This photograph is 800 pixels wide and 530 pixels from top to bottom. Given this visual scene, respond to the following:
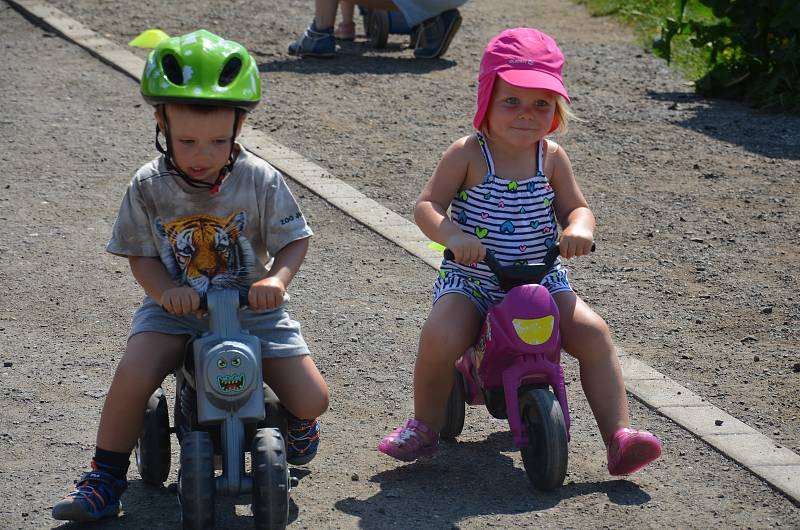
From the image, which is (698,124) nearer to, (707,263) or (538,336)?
(707,263)

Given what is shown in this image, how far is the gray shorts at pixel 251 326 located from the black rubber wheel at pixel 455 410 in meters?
0.64

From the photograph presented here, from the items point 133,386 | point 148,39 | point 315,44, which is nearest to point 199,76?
point 133,386

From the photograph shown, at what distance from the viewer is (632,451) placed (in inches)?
153

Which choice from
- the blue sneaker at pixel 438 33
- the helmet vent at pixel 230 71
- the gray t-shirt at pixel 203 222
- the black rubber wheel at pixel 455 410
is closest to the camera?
the helmet vent at pixel 230 71

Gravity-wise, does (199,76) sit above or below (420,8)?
above

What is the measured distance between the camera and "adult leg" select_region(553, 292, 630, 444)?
159 inches

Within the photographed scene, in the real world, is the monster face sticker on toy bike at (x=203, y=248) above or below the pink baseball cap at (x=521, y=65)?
below

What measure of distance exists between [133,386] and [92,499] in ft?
1.11

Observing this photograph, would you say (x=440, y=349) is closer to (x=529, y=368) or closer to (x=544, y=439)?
(x=529, y=368)

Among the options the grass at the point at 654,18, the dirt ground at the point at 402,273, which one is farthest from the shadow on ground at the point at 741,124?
the grass at the point at 654,18

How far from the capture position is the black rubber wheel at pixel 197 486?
343 centimetres

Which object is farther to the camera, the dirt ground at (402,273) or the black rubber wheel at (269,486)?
the dirt ground at (402,273)

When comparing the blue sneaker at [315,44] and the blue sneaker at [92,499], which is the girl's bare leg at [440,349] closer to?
the blue sneaker at [92,499]

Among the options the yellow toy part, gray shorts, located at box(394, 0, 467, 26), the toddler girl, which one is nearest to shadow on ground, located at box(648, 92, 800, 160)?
gray shorts, located at box(394, 0, 467, 26)
